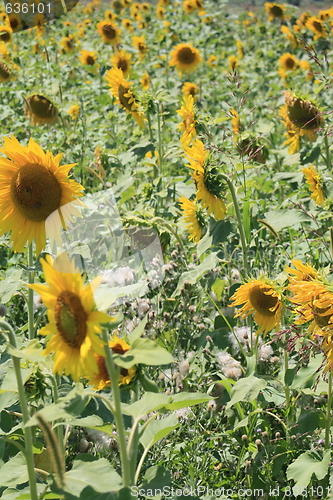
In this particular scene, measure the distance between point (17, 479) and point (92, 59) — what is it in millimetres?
5507

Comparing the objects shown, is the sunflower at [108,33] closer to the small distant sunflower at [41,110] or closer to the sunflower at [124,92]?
the small distant sunflower at [41,110]

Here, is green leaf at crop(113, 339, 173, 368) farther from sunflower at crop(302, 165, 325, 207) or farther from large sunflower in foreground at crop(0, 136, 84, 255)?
sunflower at crop(302, 165, 325, 207)

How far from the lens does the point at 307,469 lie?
155 cm

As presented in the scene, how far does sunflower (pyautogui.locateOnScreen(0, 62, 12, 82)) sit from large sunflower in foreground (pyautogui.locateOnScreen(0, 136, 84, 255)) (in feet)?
11.5

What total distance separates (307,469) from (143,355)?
0.84 metres

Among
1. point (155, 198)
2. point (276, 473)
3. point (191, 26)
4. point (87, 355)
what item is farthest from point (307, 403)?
point (191, 26)

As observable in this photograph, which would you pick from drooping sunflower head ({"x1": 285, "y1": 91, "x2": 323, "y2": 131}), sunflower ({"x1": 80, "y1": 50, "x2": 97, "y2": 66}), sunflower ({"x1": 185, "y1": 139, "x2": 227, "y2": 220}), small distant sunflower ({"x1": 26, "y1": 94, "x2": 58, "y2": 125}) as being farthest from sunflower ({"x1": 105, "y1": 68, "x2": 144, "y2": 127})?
sunflower ({"x1": 80, "y1": 50, "x2": 97, "y2": 66})

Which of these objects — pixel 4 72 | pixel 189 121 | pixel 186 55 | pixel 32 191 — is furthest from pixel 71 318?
pixel 186 55

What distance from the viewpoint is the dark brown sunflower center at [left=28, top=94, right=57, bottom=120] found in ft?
10.9

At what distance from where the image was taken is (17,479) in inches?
49.3

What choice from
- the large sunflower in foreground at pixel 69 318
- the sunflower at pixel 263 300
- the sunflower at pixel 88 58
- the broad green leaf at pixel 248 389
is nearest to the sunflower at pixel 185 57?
the sunflower at pixel 88 58

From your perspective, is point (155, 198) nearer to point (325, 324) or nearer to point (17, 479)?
point (325, 324)

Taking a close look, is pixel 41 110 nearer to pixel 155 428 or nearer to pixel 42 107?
pixel 42 107

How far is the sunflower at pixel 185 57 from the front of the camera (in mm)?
5309
